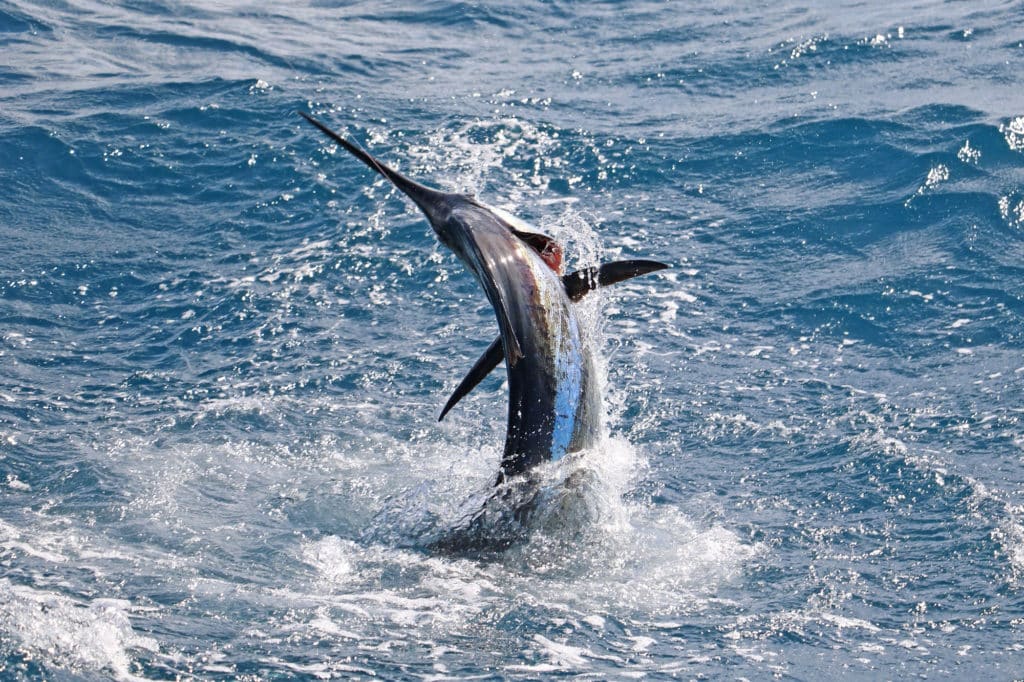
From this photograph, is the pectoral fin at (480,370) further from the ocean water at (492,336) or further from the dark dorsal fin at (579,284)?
the ocean water at (492,336)

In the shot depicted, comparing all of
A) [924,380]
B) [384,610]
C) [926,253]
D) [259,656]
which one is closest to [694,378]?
[924,380]

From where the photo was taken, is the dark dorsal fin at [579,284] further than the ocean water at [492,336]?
Yes

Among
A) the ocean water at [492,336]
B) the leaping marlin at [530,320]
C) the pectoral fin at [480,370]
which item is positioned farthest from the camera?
the pectoral fin at [480,370]

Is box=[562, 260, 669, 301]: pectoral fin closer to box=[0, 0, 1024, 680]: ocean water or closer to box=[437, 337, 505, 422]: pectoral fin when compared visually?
box=[437, 337, 505, 422]: pectoral fin

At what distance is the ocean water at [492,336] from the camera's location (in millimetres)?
7242

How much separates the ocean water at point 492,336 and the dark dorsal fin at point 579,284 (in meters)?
0.82

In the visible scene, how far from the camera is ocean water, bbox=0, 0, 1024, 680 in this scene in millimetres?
7242

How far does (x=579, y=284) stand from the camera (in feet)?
24.6

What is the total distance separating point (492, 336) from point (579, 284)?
4.50 metres

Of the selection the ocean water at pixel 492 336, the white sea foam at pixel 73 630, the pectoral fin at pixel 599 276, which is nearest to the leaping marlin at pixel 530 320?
the pectoral fin at pixel 599 276

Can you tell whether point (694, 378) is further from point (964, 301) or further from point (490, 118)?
point (490, 118)

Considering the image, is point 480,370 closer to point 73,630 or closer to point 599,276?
point 599,276

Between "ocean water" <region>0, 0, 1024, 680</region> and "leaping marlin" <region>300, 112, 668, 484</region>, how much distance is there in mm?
422

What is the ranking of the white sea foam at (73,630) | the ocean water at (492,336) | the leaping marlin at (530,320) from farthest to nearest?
the ocean water at (492,336), the leaping marlin at (530,320), the white sea foam at (73,630)
